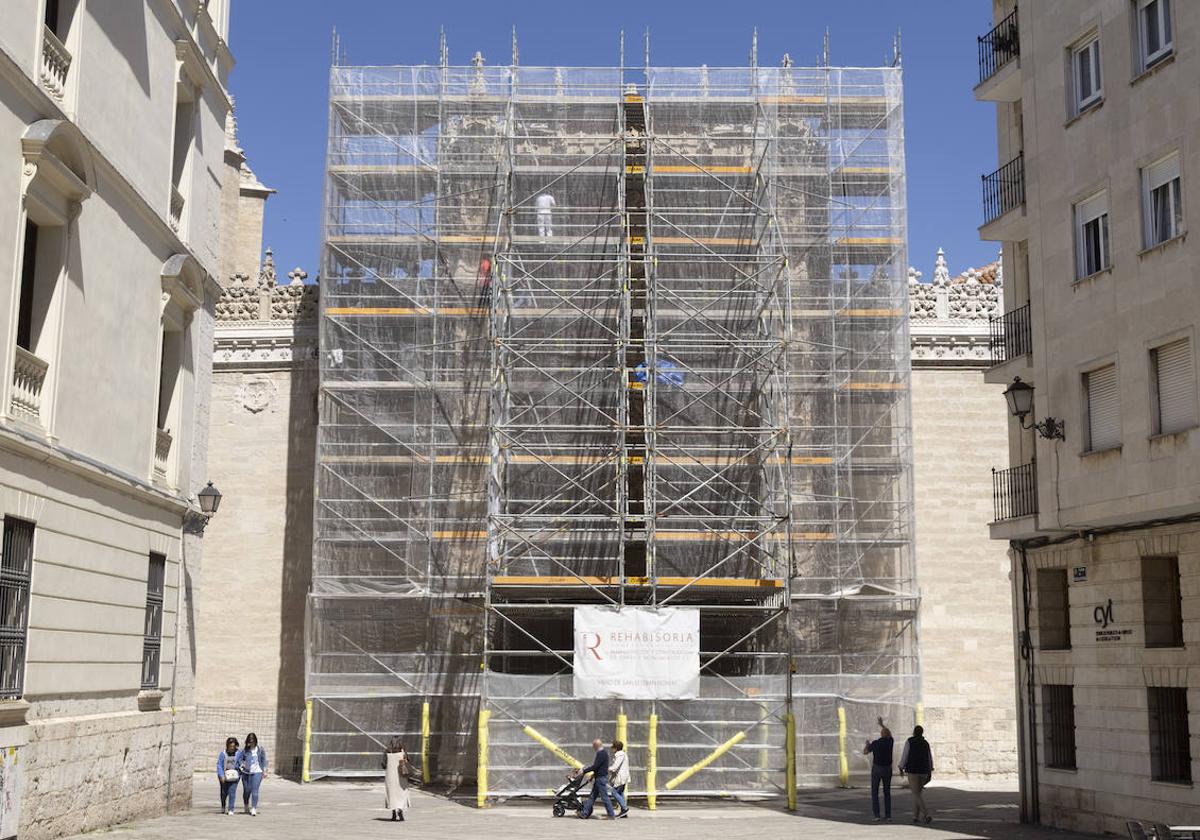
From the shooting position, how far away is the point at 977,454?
29.3 meters

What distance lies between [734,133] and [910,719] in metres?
11.5

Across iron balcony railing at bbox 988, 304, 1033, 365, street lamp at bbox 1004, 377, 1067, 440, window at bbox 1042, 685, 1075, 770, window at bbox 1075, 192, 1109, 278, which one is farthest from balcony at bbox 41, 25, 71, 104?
window at bbox 1042, 685, 1075, 770

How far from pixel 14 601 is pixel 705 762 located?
37.2ft

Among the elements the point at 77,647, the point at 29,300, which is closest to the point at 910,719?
the point at 77,647

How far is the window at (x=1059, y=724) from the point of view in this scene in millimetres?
18297

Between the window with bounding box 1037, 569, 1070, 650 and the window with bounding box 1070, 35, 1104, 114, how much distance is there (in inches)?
241

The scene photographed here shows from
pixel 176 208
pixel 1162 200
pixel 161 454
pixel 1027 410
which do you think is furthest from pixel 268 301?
pixel 1162 200

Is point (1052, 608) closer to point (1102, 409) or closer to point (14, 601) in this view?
point (1102, 409)

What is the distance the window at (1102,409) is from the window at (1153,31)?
3.62 meters

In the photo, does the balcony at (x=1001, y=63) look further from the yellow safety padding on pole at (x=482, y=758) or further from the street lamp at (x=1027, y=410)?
the yellow safety padding on pole at (x=482, y=758)

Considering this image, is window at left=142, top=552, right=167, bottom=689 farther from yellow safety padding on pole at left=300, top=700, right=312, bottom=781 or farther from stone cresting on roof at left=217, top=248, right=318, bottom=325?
stone cresting on roof at left=217, top=248, right=318, bottom=325

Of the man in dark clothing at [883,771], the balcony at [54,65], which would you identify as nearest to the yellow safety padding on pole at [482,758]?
the man in dark clothing at [883,771]

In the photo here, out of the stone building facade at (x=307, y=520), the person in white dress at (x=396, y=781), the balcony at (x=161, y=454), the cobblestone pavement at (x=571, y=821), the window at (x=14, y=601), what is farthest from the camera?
the stone building facade at (x=307, y=520)

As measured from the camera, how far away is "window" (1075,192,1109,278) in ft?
56.1
